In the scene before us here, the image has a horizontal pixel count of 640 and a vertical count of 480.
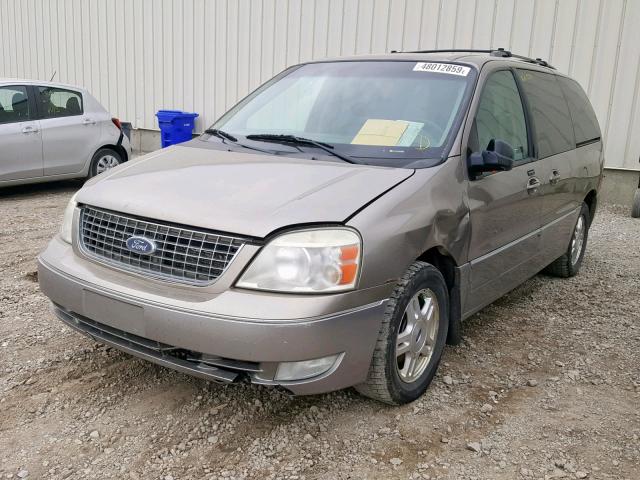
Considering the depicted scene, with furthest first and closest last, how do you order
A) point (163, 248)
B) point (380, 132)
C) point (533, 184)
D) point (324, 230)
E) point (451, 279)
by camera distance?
point (533, 184) → point (380, 132) → point (451, 279) → point (163, 248) → point (324, 230)

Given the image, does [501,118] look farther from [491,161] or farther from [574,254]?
[574,254]

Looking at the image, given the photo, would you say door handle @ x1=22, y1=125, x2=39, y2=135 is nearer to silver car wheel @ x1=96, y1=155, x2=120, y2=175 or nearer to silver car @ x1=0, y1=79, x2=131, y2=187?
→ silver car @ x1=0, y1=79, x2=131, y2=187

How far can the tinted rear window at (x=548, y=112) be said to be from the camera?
14.5 feet

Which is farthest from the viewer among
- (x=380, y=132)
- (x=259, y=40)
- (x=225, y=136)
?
(x=259, y=40)

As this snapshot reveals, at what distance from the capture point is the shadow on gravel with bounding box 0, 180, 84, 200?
8773 millimetres

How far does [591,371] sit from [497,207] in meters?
1.12

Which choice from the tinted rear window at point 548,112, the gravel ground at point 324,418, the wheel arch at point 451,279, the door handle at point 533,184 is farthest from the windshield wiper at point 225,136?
the tinted rear window at point 548,112

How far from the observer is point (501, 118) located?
3.97m

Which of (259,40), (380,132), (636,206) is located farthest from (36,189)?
(636,206)

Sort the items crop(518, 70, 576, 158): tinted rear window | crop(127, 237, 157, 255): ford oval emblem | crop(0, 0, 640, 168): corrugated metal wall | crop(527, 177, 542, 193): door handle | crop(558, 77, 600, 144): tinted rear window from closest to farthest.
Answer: crop(127, 237, 157, 255): ford oval emblem
crop(527, 177, 542, 193): door handle
crop(518, 70, 576, 158): tinted rear window
crop(558, 77, 600, 144): tinted rear window
crop(0, 0, 640, 168): corrugated metal wall

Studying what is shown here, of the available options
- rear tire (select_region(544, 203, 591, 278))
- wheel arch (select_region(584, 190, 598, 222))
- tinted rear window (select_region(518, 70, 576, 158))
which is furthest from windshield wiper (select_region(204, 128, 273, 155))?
wheel arch (select_region(584, 190, 598, 222))

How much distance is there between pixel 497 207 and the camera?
3.72 meters

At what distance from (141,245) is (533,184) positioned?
2.53 metres

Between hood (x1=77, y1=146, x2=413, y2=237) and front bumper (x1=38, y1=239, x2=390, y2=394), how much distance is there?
1.04ft
